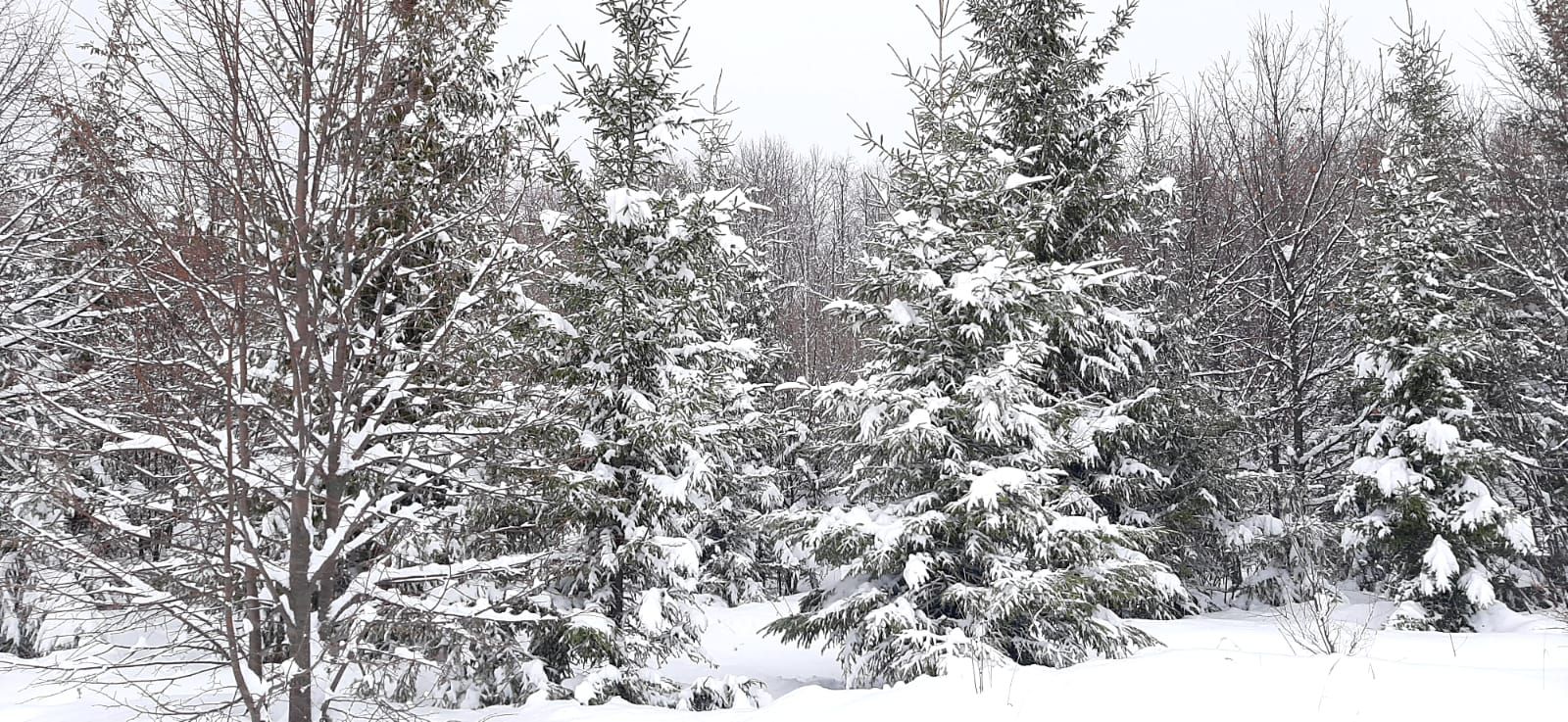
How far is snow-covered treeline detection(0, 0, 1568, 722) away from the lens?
17.8 ft

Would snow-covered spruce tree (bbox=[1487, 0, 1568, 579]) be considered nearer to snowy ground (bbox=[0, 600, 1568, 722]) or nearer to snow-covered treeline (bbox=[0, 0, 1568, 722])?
snow-covered treeline (bbox=[0, 0, 1568, 722])

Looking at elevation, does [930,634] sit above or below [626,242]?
below

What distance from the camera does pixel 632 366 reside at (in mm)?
9383

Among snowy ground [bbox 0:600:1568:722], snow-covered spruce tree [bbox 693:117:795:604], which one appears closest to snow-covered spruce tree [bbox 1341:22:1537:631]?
snowy ground [bbox 0:600:1568:722]

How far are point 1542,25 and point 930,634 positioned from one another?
38.2ft

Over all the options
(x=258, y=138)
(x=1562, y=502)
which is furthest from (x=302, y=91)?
(x=1562, y=502)

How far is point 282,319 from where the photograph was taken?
522 centimetres

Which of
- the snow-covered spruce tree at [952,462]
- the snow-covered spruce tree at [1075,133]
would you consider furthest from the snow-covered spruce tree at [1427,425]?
the snow-covered spruce tree at [952,462]

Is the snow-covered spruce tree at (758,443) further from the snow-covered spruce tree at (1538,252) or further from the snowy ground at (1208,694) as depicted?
the snow-covered spruce tree at (1538,252)

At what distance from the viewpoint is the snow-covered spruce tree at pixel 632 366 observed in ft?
28.4

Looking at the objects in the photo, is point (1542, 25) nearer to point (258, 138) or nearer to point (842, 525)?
point (842, 525)

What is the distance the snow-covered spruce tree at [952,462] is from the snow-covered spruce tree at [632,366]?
1.45 metres

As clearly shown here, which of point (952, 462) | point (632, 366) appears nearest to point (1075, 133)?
point (952, 462)

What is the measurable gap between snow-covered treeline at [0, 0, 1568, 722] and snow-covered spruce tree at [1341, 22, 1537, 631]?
7 cm
